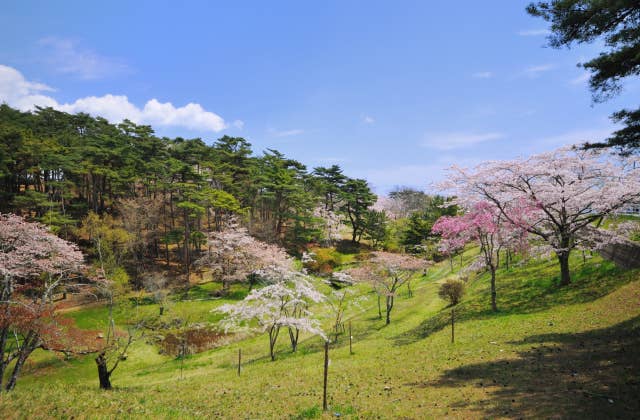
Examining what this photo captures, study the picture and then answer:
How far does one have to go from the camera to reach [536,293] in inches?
833

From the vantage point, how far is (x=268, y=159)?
58.4 meters

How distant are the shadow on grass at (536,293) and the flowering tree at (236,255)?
2360cm

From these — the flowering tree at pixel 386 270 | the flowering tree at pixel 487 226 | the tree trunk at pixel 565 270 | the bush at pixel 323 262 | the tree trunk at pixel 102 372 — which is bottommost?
the tree trunk at pixel 102 372

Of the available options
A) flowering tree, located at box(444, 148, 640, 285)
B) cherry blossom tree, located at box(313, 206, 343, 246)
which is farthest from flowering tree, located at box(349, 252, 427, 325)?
cherry blossom tree, located at box(313, 206, 343, 246)

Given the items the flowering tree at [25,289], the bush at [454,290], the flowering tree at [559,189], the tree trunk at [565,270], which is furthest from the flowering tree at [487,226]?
the flowering tree at [25,289]

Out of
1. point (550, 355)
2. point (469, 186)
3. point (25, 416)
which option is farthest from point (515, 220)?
point (25, 416)

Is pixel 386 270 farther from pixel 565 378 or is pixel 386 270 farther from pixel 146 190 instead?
pixel 146 190

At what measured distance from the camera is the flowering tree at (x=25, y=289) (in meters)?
17.1

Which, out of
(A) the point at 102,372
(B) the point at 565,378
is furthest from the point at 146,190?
(B) the point at 565,378

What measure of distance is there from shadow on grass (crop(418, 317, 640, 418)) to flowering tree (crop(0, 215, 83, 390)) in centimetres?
1986

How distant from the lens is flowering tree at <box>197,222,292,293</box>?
4203 cm

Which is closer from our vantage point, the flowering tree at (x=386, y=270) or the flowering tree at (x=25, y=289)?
the flowering tree at (x=25, y=289)

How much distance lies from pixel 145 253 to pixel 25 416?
44656 mm

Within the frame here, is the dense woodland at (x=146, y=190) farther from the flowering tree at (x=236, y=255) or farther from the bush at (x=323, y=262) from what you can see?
the bush at (x=323, y=262)
